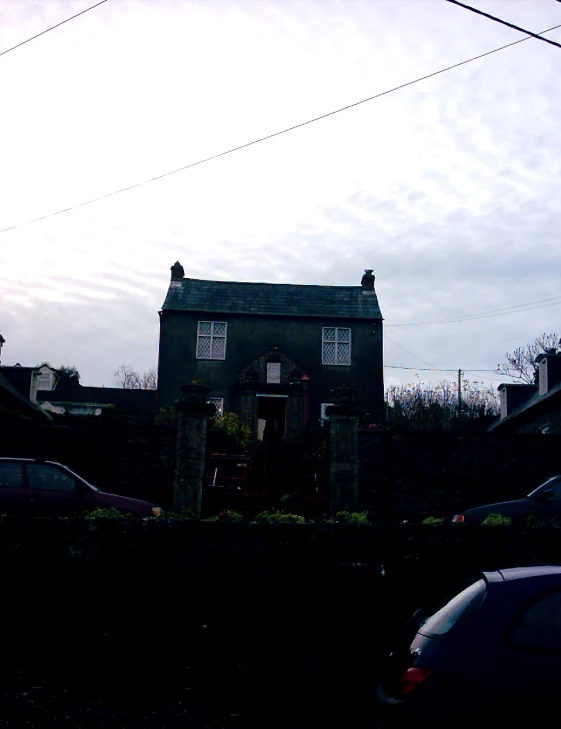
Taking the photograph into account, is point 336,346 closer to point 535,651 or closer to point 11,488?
point 11,488

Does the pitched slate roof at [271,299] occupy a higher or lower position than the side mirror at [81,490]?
higher

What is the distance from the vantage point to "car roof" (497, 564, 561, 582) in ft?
15.9

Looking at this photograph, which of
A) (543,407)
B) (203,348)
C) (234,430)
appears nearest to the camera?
(234,430)

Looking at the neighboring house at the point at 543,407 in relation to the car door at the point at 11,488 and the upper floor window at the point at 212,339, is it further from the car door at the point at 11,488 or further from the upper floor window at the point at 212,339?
the car door at the point at 11,488

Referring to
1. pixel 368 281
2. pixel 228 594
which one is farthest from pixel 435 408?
pixel 228 594

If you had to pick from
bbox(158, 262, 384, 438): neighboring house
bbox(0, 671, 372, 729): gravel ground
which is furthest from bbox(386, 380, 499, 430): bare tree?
bbox(0, 671, 372, 729): gravel ground

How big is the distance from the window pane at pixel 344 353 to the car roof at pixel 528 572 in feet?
94.6

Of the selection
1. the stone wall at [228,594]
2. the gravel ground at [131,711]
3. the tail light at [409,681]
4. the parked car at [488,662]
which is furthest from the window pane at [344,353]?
the tail light at [409,681]

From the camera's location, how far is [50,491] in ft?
42.1

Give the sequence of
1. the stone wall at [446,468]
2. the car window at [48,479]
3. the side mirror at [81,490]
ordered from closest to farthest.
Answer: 1. the side mirror at [81,490]
2. the car window at [48,479]
3. the stone wall at [446,468]

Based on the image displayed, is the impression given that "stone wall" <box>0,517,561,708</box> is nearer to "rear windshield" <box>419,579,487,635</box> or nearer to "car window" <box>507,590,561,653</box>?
"rear windshield" <box>419,579,487,635</box>

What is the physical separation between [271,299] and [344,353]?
4.15 m

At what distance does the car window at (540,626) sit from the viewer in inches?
177

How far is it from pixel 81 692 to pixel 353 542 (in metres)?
2.77
